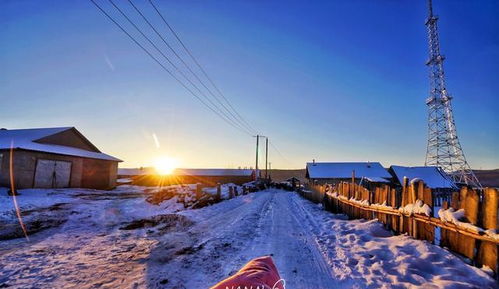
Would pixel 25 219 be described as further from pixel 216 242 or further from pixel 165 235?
pixel 216 242

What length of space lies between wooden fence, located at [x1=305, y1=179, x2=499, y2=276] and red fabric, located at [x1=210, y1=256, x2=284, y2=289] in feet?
13.0

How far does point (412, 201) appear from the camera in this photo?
6.23 meters

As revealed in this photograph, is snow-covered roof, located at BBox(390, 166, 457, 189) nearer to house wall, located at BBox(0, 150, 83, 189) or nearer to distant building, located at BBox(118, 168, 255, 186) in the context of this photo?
distant building, located at BBox(118, 168, 255, 186)

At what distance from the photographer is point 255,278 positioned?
1794 mm

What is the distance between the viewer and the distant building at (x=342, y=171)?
50.0 m

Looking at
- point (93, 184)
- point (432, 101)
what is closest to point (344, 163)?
point (432, 101)

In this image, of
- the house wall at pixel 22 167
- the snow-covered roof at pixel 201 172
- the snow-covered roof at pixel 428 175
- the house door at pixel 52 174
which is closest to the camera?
the house wall at pixel 22 167

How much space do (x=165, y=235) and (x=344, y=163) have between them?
5295cm

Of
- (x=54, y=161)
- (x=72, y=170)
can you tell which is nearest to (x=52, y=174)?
(x=54, y=161)

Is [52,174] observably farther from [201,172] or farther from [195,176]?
[201,172]

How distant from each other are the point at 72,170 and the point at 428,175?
2017 inches

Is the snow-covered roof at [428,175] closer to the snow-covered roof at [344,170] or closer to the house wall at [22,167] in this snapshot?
the snow-covered roof at [344,170]

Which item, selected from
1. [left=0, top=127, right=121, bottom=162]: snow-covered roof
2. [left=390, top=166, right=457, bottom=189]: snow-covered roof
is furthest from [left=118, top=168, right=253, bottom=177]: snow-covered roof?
[left=0, top=127, right=121, bottom=162]: snow-covered roof

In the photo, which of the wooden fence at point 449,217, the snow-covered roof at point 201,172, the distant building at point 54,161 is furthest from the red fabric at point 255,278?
the snow-covered roof at point 201,172
